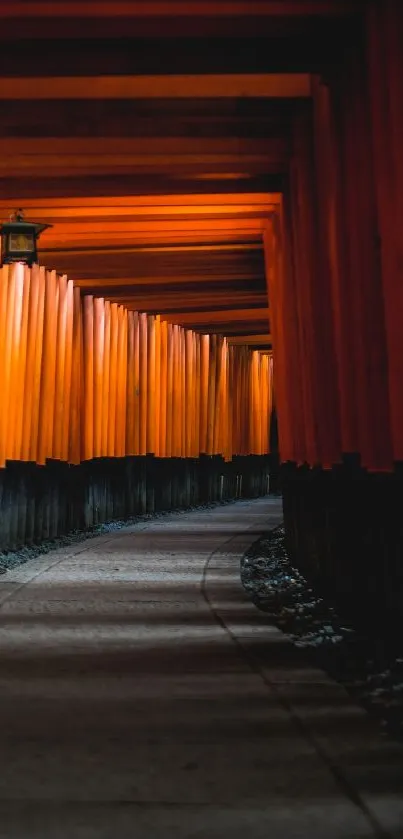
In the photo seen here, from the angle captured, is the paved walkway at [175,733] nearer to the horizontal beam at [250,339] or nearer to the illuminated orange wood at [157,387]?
the illuminated orange wood at [157,387]

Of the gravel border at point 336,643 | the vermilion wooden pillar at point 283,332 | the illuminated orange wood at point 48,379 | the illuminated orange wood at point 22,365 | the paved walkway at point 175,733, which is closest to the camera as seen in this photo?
the paved walkway at point 175,733

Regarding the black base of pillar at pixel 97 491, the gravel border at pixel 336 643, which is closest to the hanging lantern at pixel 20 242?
the black base of pillar at pixel 97 491

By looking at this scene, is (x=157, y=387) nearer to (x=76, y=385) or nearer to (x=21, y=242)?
(x=76, y=385)

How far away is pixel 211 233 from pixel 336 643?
6516mm

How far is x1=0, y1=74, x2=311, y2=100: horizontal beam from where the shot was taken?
22.7 ft

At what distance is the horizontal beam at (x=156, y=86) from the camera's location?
6.93 m

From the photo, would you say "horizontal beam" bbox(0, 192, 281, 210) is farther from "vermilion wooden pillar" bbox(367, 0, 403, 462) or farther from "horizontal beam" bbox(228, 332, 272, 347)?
"horizontal beam" bbox(228, 332, 272, 347)

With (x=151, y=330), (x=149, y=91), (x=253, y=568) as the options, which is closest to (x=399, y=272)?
(x=149, y=91)

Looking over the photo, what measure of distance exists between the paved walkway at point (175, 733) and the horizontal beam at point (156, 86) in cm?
365

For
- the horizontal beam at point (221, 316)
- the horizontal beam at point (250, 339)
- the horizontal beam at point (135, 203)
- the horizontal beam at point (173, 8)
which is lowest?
the horizontal beam at point (173, 8)

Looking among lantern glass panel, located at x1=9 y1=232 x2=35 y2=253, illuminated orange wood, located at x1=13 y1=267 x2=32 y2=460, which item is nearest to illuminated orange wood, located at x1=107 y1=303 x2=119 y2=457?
illuminated orange wood, located at x1=13 y1=267 x2=32 y2=460

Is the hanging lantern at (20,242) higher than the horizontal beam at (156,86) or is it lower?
lower

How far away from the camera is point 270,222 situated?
10.8m

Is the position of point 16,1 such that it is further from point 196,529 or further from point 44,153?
point 196,529
